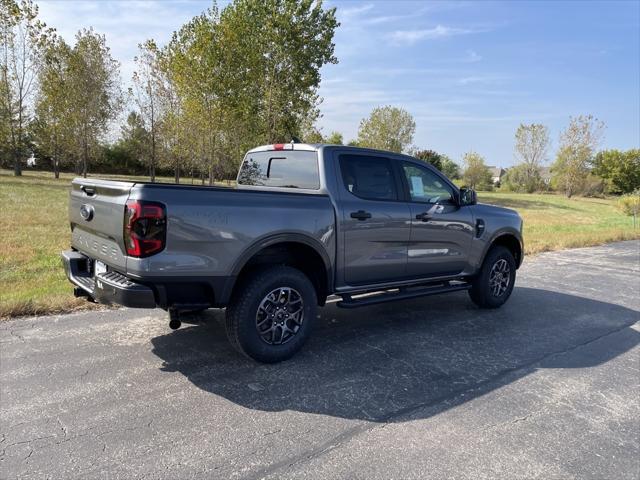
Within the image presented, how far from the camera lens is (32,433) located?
9.34 feet

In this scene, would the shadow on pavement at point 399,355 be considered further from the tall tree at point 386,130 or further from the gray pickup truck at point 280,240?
the tall tree at point 386,130

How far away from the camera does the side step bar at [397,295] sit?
4.57 meters

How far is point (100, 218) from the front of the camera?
12.2 feet

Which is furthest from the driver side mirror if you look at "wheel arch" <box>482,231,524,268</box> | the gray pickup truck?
"wheel arch" <box>482,231,524,268</box>

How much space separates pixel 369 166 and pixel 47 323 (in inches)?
145

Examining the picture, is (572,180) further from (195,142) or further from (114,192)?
(114,192)

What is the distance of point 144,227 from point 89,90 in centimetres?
3417

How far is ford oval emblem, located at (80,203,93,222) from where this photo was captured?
3.88 metres

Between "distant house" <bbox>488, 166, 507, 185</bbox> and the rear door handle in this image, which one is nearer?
the rear door handle

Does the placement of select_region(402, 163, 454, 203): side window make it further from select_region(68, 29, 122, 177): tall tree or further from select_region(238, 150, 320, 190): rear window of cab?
select_region(68, 29, 122, 177): tall tree

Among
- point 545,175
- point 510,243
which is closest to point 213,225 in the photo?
point 510,243

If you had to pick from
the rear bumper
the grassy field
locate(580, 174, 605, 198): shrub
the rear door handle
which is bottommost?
the grassy field

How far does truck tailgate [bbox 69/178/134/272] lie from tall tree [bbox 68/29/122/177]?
30049 mm

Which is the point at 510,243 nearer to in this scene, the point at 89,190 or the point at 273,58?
the point at 89,190
